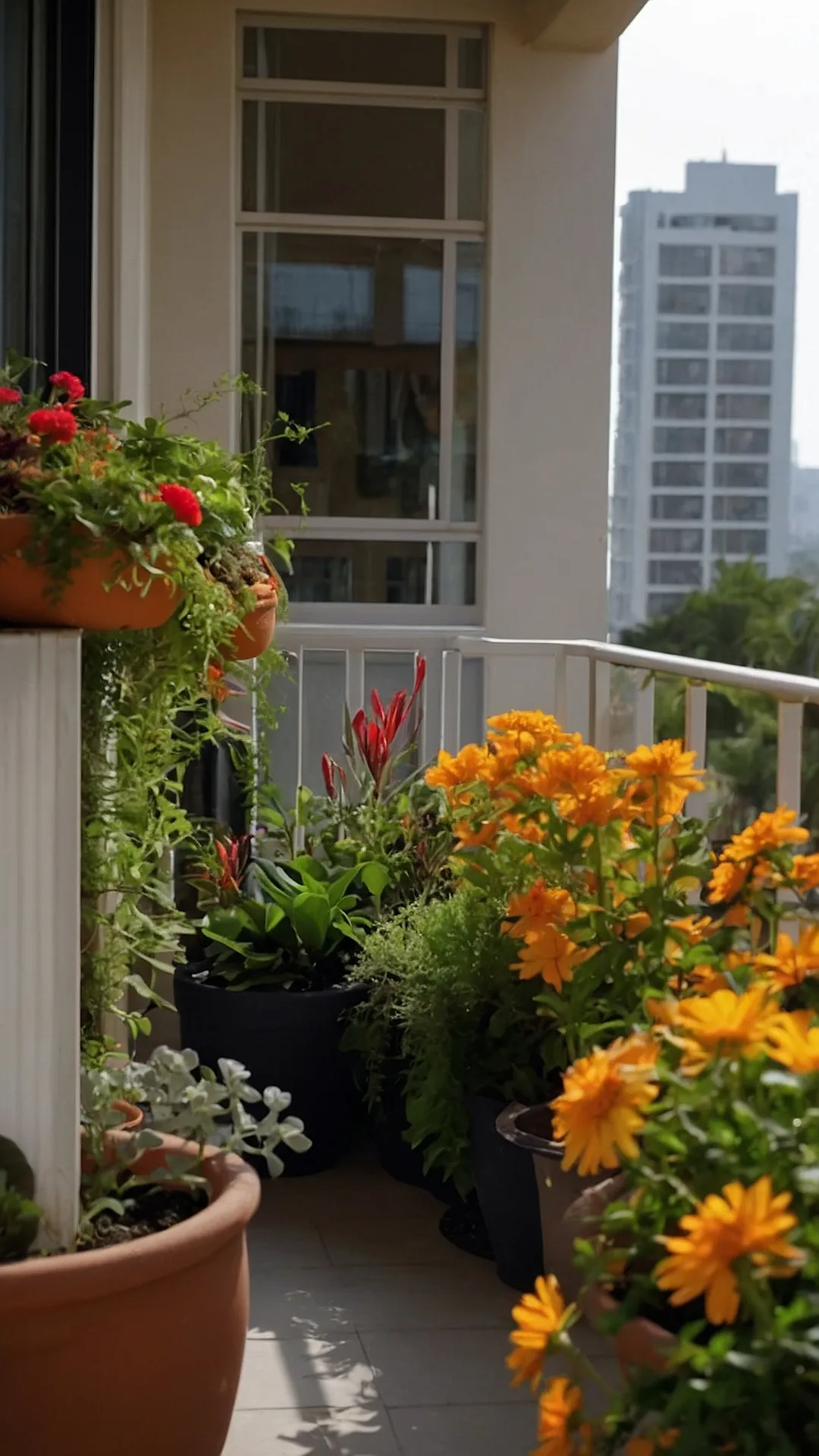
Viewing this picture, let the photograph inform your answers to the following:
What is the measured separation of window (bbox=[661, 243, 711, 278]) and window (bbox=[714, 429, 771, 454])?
2448mm

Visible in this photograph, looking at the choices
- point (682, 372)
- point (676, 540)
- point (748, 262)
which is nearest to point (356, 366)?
point (676, 540)

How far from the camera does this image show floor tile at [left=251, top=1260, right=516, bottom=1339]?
2.33 m

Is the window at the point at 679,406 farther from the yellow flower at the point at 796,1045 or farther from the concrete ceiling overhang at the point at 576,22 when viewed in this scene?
the yellow flower at the point at 796,1045

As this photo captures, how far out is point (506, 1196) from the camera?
237 centimetres

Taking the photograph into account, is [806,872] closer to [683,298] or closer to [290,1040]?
[290,1040]

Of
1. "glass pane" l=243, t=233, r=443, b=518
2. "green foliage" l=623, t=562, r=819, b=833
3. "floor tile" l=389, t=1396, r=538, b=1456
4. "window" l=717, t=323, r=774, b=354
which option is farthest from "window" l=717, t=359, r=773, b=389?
"floor tile" l=389, t=1396, r=538, b=1456

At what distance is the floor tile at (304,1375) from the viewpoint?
2.09m

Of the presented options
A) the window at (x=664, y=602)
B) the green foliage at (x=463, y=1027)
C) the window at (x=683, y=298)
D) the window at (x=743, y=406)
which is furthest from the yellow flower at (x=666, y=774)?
the window at (x=743, y=406)

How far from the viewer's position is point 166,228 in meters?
4.28

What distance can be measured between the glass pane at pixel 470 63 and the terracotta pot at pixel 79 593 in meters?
3.05

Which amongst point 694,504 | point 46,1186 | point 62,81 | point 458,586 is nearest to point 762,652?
point 694,504

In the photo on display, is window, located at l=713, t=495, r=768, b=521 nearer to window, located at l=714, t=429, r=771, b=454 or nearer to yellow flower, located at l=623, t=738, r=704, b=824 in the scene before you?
window, located at l=714, t=429, r=771, b=454

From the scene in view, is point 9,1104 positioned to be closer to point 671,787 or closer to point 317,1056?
point 671,787

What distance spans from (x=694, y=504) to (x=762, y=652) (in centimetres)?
738
